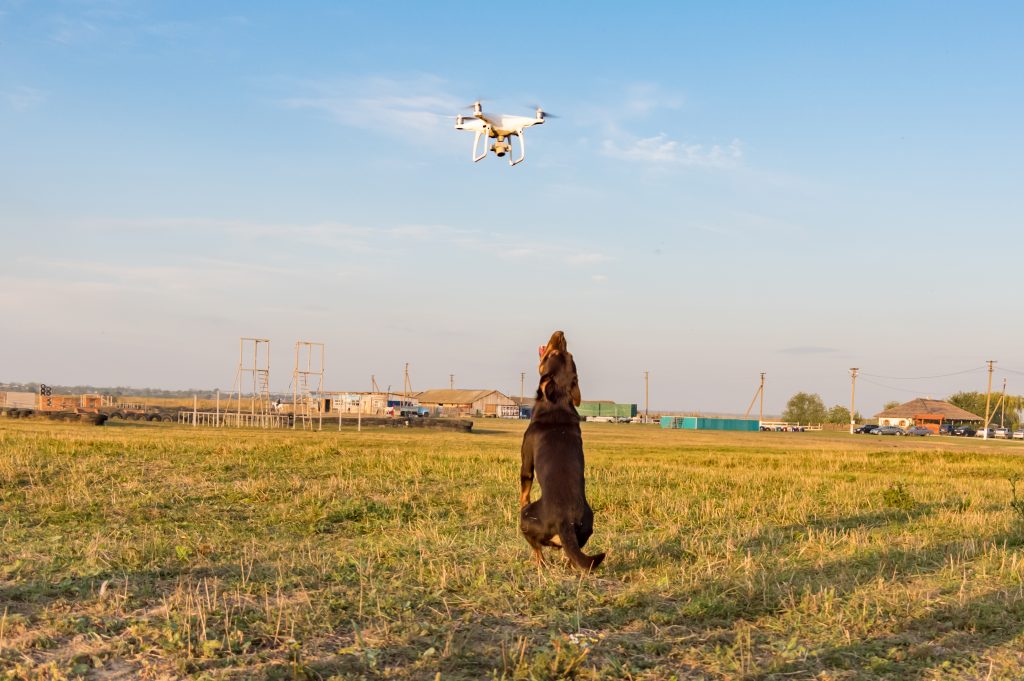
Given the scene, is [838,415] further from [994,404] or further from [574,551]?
[574,551]

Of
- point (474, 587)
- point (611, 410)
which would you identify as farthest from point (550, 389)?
point (611, 410)

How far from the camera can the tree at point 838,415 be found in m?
151

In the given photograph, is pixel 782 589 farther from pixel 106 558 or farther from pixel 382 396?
pixel 382 396

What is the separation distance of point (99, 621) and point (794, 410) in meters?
159

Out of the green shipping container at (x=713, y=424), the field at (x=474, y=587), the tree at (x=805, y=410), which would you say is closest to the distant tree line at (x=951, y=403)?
the tree at (x=805, y=410)

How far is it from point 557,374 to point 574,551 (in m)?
1.51

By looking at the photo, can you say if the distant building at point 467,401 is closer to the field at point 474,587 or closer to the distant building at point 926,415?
the distant building at point 926,415

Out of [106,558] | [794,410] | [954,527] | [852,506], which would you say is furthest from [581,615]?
[794,410]

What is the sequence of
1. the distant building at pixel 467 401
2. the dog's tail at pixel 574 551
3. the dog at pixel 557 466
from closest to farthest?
the dog's tail at pixel 574 551 < the dog at pixel 557 466 < the distant building at pixel 467 401

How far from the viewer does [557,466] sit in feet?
23.0

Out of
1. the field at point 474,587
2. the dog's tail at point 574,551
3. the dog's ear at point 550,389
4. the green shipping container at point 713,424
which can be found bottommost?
the green shipping container at point 713,424

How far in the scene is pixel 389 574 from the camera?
270 inches

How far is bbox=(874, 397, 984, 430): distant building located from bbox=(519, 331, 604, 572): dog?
401ft

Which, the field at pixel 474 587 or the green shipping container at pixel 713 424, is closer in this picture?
the field at pixel 474 587
